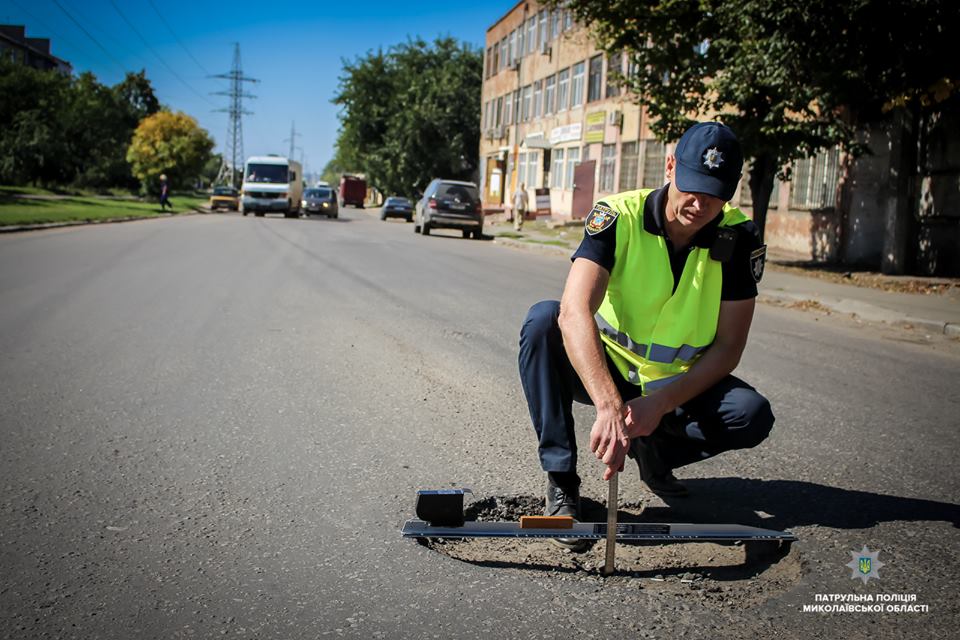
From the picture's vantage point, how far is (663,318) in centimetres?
313

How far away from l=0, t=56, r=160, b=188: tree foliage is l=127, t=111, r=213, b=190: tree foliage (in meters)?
2.33

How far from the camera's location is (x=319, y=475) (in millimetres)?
3732

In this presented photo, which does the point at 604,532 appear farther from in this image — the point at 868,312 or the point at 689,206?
the point at 868,312

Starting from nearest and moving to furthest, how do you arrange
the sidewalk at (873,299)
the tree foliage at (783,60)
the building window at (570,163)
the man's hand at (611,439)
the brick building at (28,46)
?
the man's hand at (611,439)
the sidewalk at (873,299)
the tree foliage at (783,60)
the building window at (570,163)
the brick building at (28,46)

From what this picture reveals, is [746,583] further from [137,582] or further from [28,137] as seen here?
[28,137]

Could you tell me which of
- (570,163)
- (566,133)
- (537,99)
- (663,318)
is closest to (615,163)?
(570,163)

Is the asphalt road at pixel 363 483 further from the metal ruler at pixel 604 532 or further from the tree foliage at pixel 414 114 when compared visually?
the tree foliage at pixel 414 114

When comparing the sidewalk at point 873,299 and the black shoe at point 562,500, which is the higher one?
the sidewalk at point 873,299

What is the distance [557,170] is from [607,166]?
691 centimetres

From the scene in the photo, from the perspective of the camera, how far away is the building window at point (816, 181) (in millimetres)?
20469

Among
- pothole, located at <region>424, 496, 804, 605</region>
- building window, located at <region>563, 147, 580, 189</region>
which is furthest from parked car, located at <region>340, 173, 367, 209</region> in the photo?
pothole, located at <region>424, 496, 804, 605</region>

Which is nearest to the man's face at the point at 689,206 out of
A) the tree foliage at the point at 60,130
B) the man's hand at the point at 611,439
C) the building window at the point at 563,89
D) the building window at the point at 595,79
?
the man's hand at the point at 611,439

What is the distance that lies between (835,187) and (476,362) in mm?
16822

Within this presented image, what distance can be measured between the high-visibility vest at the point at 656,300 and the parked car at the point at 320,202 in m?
43.4
